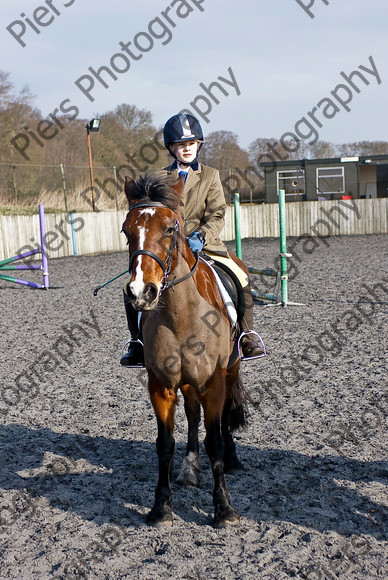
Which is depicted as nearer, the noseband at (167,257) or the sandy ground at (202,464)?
the noseband at (167,257)

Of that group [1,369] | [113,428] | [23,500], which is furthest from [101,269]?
[23,500]

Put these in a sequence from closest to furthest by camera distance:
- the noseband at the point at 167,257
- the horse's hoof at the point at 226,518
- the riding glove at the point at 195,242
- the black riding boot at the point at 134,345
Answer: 1. the noseband at the point at 167,257
2. the horse's hoof at the point at 226,518
3. the riding glove at the point at 195,242
4. the black riding boot at the point at 134,345

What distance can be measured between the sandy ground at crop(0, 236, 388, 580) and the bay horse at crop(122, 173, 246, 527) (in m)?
0.28

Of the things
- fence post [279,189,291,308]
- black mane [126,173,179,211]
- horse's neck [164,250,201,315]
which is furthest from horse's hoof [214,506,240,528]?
fence post [279,189,291,308]

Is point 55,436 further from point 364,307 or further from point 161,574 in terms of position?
point 364,307

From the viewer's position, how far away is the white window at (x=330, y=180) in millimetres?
30656

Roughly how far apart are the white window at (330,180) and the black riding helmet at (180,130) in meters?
27.8

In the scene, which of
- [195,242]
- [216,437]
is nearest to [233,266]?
[195,242]

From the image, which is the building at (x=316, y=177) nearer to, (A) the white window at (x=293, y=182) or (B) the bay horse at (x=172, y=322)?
(A) the white window at (x=293, y=182)

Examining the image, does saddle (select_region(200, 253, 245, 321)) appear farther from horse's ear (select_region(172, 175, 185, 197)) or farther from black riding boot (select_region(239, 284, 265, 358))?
horse's ear (select_region(172, 175, 185, 197))

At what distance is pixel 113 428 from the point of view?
15.4 ft

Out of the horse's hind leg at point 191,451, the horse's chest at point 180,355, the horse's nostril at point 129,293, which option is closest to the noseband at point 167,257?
the horse's nostril at point 129,293

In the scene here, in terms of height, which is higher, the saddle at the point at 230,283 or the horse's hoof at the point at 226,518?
the saddle at the point at 230,283

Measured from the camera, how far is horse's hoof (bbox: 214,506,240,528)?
10.1ft
